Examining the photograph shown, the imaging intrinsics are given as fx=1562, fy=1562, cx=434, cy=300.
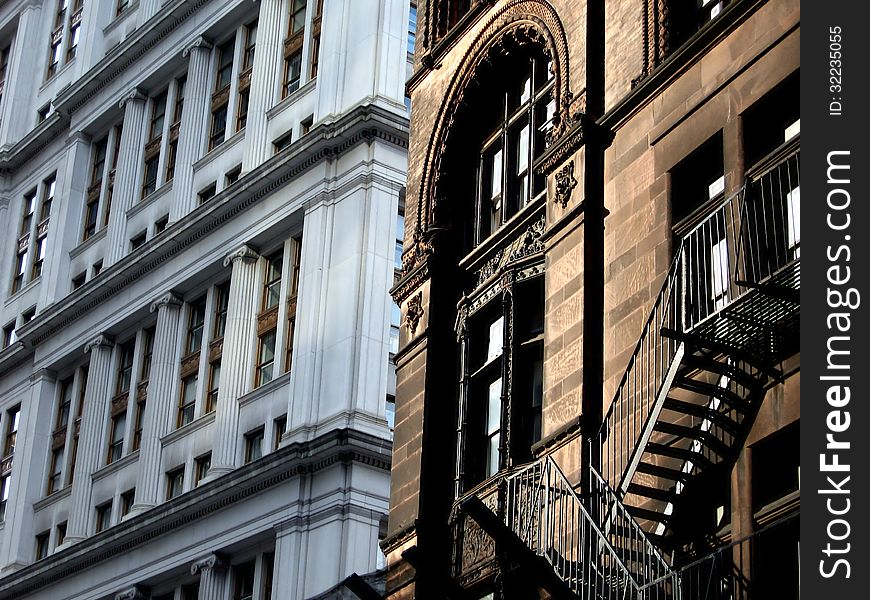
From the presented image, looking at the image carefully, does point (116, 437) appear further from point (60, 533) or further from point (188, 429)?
point (188, 429)

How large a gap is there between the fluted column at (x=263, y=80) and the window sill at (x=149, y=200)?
5.00 metres

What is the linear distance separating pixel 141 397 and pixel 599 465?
113ft

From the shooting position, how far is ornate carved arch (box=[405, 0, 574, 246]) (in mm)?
26438

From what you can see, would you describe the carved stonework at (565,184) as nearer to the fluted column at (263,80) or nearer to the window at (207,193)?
the fluted column at (263,80)

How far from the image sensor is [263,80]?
52781mm

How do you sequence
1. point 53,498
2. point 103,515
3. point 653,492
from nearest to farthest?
1. point 653,492
2. point 103,515
3. point 53,498

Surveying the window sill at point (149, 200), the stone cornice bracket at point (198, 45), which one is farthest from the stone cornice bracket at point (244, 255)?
the stone cornice bracket at point (198, 45)

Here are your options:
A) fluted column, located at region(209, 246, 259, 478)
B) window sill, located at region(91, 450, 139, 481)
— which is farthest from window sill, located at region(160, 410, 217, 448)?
window sill, located at region(91, 450, 139, 481)

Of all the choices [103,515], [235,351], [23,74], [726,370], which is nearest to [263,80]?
[235,351]

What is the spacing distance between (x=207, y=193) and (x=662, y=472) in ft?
123

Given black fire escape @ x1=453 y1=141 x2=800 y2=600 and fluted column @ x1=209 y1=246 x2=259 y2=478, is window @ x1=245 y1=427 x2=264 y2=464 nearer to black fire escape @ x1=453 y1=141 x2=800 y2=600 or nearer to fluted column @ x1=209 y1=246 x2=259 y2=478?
fluted column @ x1=209 y1=246 x2=259 y2=478

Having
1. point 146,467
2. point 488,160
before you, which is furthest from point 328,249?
point 488,160

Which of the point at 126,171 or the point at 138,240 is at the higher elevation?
the point at 126,171

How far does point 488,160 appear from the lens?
2850 centimetres
